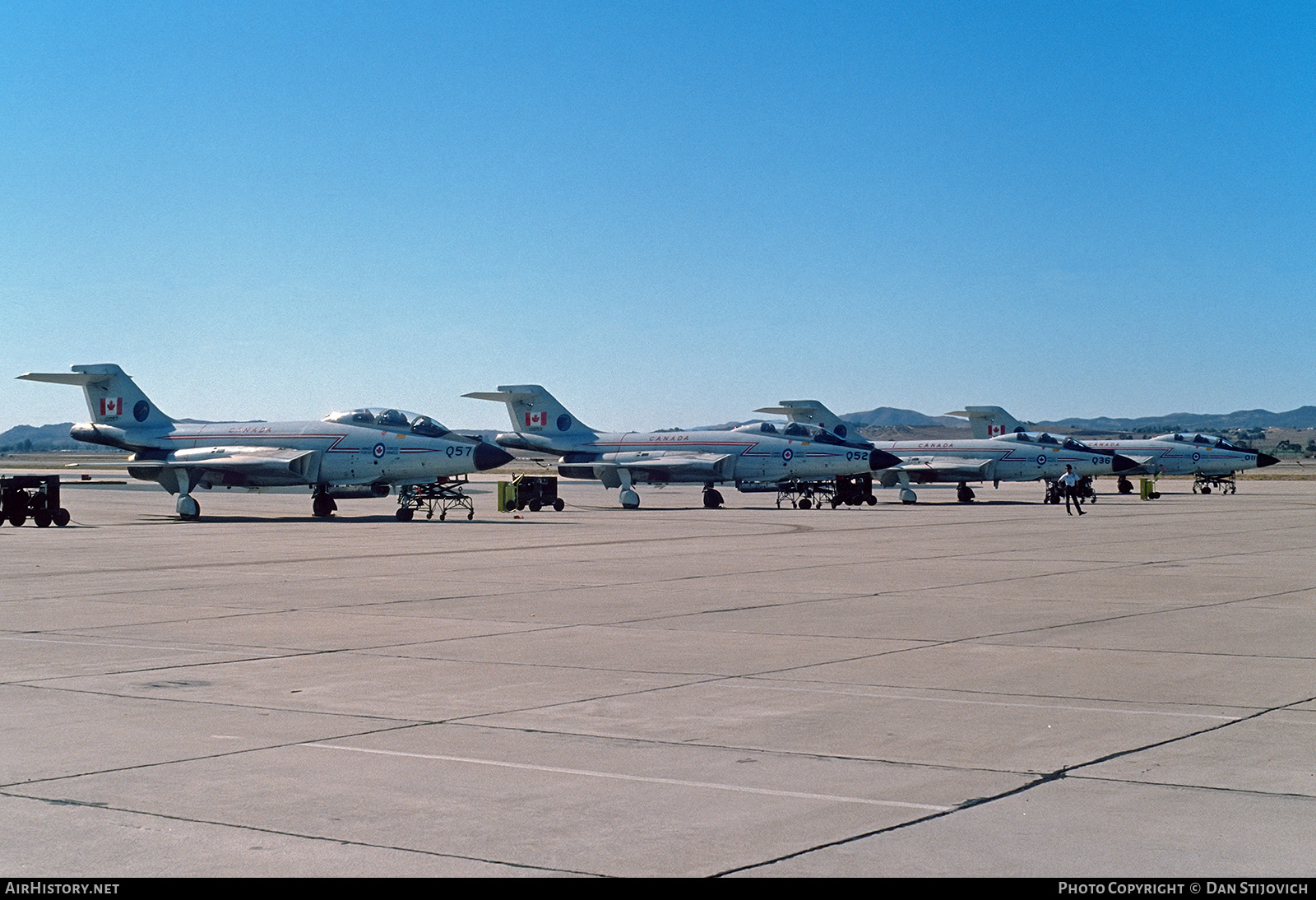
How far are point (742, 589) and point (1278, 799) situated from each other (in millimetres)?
10411

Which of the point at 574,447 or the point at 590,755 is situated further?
the point at 574,447

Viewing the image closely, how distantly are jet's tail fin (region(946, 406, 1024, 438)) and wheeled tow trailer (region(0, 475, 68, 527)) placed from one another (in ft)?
145

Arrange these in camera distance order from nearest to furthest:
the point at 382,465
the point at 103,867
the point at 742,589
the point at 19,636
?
the point at 103,867
the point at 19,636
the point at 742,589
the point at 382,465

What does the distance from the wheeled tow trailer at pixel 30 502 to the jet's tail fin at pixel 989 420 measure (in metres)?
44.2

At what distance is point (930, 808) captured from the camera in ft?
20.0

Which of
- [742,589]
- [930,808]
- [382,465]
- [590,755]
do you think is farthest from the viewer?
[382,465]

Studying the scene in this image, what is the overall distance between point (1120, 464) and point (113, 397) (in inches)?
1477

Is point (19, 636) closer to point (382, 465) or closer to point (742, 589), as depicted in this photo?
point (742, 589)

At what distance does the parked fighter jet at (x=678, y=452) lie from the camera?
144ft

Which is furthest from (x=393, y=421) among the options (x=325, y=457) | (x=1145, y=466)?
(x=1145, y=466)

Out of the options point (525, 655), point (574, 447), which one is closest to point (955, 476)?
point (574, 447)

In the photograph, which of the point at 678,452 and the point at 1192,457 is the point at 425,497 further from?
the point at 1192,457

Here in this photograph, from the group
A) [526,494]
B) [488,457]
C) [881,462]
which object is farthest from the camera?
[881,462]

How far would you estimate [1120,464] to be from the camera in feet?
167
